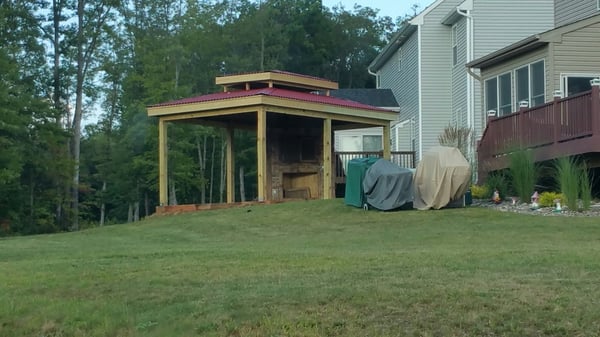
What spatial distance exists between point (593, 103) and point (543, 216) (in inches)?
104

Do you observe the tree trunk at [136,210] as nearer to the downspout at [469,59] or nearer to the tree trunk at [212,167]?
the tree trunk at [212,167]

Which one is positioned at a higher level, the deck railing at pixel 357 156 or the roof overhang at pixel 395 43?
the roof overhang at pixel 395 43

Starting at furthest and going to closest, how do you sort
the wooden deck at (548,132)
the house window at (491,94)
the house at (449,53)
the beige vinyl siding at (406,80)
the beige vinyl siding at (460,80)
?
1. the beige vinyl siding at (406,80)
2. the beige vinyl siding at (460,80)
3. the house at (449,53)
4. the house window at (491,94)
5. the wooden deck at (548,132)

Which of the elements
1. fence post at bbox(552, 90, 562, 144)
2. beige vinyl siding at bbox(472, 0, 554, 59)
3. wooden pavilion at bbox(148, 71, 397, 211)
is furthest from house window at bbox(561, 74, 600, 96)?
beige vinyl siding at bbox(472, 0, 554, 59)

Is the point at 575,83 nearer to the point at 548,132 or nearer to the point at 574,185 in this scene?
the point at 548,132

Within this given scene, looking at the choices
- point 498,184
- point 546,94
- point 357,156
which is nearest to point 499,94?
point 546,94

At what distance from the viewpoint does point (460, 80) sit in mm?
30453

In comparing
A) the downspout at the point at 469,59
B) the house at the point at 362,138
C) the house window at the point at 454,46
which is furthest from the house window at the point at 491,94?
the house at the point at 362,138

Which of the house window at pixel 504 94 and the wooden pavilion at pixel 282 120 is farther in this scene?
the wooden pavilion at pixel 282 120

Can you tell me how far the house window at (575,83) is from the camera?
21.3m

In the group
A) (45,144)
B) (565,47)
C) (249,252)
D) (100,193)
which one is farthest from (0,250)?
(100,193)

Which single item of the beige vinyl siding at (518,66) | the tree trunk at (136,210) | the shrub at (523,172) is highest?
the beige vinyl siding at (518,66)

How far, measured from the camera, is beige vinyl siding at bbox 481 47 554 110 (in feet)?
70.4

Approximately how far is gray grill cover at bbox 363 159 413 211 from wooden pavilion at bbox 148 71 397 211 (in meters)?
4.81
